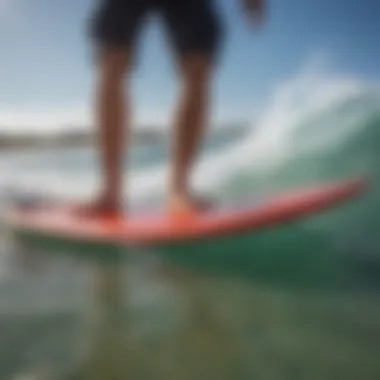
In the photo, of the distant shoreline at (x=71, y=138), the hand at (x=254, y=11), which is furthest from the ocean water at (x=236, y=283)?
the hand at (x=254, y=11)

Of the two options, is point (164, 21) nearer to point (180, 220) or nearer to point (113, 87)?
point (113, 87)

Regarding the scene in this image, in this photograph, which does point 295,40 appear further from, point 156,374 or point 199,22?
point 156,374

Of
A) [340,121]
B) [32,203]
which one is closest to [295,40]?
[340,121]

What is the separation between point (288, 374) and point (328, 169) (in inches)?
13.3

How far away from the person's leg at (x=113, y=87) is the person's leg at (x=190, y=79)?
0.07m

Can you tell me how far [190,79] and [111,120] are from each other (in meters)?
0.15

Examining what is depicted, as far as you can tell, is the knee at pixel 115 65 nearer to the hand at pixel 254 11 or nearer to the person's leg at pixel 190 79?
the person's leg at pixel 190 79

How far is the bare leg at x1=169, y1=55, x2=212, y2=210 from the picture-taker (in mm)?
1219

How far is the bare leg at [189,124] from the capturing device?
1.22 meters

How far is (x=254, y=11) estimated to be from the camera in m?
1.24

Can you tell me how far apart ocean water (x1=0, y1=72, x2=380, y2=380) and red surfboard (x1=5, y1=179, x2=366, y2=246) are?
0.02m

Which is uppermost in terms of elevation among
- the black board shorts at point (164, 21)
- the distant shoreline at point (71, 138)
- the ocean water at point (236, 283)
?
the black board shorts at point (164, 21)

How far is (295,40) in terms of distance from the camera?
124 centimetres

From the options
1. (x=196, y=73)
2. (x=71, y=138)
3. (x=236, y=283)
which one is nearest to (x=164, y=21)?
(x=196, y=73)
